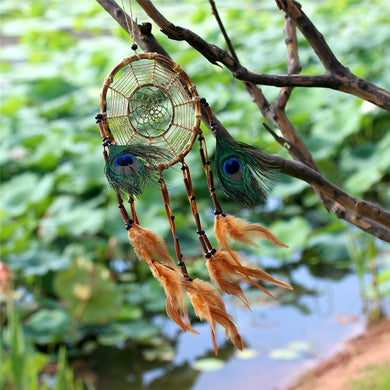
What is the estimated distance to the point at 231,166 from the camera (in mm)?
750

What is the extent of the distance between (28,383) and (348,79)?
1.23 meters

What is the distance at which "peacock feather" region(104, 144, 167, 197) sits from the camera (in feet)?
2.29

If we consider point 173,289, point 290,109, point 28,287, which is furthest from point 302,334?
A: point 173,289

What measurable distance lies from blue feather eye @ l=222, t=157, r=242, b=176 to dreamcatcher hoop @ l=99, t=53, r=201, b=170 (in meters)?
0.05

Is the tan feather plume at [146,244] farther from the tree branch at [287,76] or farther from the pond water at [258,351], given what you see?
the pond water at [258,351]

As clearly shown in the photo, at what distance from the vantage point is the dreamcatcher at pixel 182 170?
70 centimetres

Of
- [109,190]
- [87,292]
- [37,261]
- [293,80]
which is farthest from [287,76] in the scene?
[109,190]

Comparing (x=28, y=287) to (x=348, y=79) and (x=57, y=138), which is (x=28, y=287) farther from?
(x=348, y=79)

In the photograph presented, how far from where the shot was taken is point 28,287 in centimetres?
306

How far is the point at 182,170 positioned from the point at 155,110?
0.31ft

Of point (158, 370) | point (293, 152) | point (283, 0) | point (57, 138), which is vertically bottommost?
point (158, 370)

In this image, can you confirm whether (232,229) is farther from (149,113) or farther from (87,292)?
(87,292)

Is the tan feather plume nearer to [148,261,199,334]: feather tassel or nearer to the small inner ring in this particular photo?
[148,261,199,334]: feather tassel

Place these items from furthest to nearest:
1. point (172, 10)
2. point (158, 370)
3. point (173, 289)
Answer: point (172, 10) → point (158, 370) → point (173, 289)
